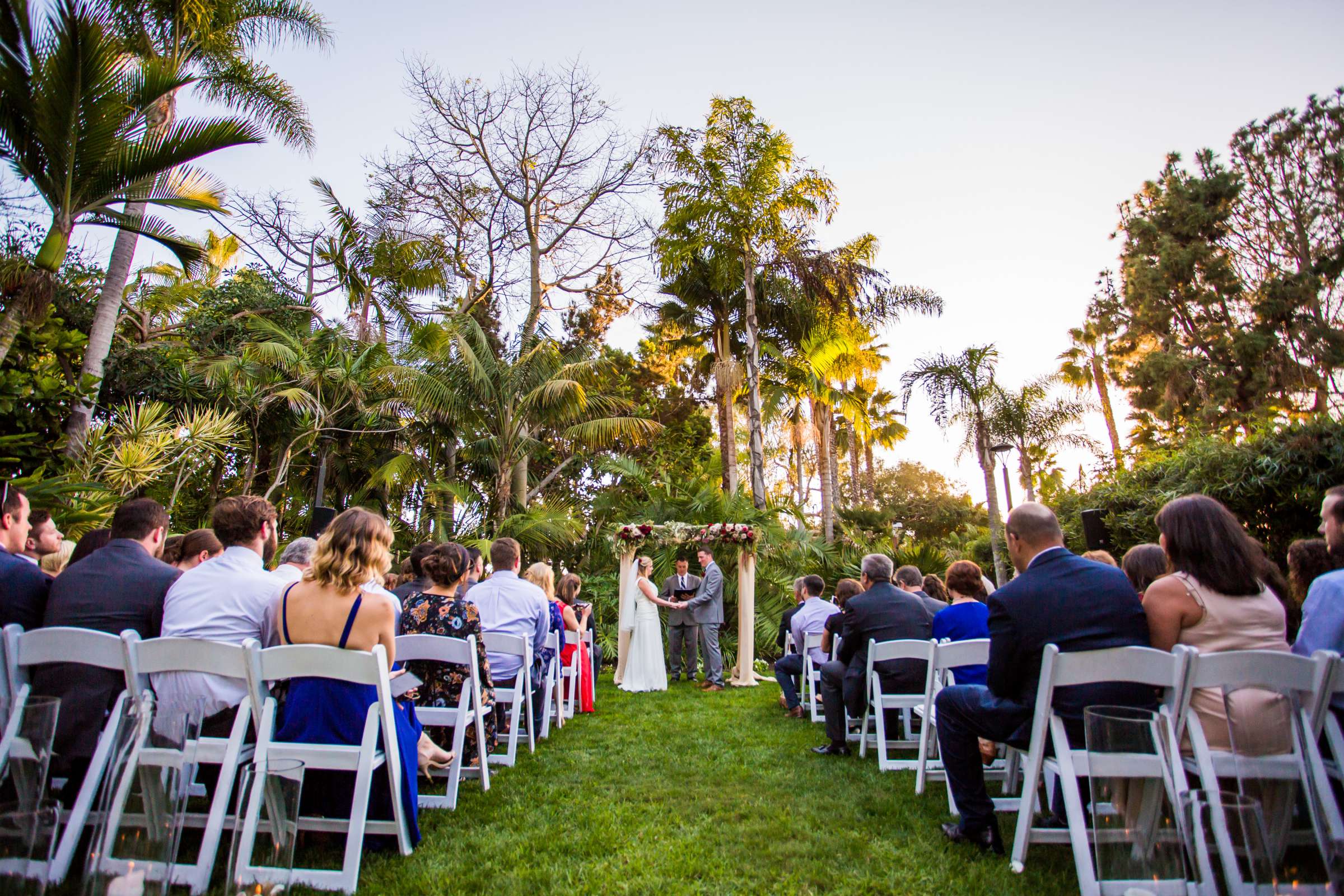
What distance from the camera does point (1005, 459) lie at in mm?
18094

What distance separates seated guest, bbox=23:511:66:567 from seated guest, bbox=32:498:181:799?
126cm

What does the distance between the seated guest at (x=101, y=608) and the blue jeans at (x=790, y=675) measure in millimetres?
6041

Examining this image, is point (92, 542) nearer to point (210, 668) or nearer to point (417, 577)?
point (210, 668)

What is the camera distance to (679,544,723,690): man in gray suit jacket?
424 inches

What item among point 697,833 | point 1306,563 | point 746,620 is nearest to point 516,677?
point 697,833

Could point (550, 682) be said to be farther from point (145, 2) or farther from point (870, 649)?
point (145, 2)

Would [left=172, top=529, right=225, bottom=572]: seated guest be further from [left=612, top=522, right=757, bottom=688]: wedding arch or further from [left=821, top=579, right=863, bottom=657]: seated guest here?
→ [left=612, top=522, right=757, bottom=688]: wedding arch

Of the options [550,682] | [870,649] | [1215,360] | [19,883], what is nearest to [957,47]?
[870,649]

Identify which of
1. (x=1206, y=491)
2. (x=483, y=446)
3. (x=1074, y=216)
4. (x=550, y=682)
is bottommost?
(x=550, y=682)

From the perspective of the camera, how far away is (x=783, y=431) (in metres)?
36.7

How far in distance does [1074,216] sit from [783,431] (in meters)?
24.0

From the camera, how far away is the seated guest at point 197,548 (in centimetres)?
456

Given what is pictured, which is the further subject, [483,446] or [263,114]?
[483,446]

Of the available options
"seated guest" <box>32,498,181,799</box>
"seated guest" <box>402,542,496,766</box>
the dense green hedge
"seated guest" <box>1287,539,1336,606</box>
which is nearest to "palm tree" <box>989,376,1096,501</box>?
the dense green hedge
